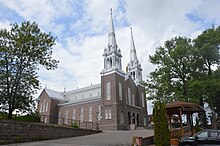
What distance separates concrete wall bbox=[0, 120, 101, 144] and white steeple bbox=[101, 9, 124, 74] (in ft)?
69.1

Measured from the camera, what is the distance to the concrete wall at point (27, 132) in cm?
1670

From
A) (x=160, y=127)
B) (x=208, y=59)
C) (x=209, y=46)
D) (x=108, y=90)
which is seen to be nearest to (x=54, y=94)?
(x=108, y=90)

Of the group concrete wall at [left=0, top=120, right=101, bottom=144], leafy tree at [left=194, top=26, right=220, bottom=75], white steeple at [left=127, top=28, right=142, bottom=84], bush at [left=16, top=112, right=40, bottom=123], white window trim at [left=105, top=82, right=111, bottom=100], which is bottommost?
concrete wall at [left=0, top=120, right=101, bottom=144]

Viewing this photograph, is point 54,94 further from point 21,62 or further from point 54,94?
point 21,62

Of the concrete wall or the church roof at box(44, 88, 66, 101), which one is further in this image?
the church roof at box(44, 88, 66, 101)

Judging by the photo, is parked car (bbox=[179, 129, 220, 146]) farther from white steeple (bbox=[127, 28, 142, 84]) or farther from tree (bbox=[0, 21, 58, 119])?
white steeple (bbox=[127, 28, 142, 84])

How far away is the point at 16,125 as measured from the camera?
17.5m

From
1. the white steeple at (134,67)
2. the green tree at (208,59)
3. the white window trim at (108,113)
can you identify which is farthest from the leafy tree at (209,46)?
the white steeple at (134,67)

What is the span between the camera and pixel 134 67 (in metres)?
50.8

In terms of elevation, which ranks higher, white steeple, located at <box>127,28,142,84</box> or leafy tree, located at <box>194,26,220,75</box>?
white steeple, located at <box>127,28,142,84</box>

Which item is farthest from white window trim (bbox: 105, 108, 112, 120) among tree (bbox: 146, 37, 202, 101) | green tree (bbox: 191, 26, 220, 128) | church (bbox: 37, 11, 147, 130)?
green tree (bbox: 191, 26, 220, 128)

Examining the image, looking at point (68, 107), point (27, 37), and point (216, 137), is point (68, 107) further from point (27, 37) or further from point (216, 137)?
point (216, 137)

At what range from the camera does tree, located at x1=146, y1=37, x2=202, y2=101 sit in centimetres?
2414

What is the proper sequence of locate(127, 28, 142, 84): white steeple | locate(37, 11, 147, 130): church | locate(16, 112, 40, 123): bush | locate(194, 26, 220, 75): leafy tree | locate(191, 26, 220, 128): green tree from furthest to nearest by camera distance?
locate(127, 28, 142, 84): white steeple < locate(37, 11, 147, 130): church < locate(194, 26, 220, 75): leafy tree < locate(191, 26, 220, 128): green tree < locate(16, 112, 40, 123): bush
